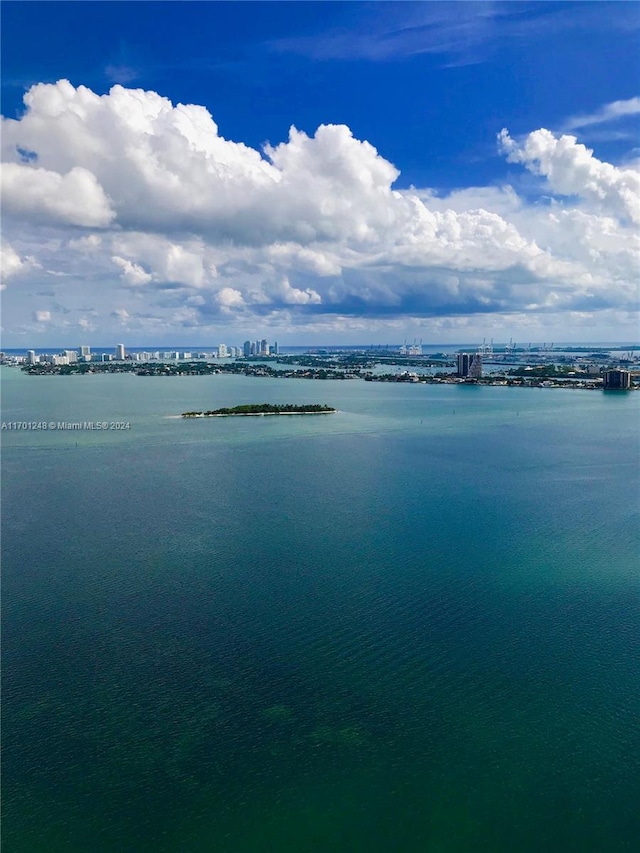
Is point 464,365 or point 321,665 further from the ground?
point 464,365

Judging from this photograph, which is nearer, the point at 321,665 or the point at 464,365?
the point at 321,665

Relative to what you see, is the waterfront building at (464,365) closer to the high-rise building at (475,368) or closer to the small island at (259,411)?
the high-rise building at (475,368)

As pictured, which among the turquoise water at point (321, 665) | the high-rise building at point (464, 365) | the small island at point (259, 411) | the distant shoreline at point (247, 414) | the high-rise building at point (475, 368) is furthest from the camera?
the high-rise building at point (464, 365)

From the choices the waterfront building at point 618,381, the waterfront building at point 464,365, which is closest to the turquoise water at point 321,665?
the waterfront building at point 618,381

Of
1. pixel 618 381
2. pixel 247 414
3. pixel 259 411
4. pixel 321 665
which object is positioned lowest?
pixel 321 665

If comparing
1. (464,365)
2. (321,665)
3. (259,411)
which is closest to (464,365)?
(464,365)

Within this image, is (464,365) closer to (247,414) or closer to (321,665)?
(247,414)
